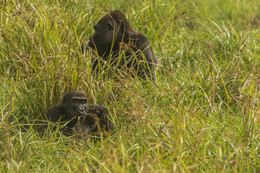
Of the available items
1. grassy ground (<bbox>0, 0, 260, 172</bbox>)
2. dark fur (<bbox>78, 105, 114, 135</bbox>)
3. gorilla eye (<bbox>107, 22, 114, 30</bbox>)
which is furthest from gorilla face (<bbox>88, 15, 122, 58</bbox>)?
dark fur (<bbox>78, 105, 114, 135</bbox>)

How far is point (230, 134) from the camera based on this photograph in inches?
168

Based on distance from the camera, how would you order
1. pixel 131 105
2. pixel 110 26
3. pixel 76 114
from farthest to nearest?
pixel 110 26 → pixel 131 105 → pixel 76 114

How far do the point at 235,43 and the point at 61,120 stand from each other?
8.33 ft

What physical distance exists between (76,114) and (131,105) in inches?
20.2

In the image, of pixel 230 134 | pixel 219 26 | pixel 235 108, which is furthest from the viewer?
pixel 219 26

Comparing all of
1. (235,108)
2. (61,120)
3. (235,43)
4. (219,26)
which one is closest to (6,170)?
(61,120)

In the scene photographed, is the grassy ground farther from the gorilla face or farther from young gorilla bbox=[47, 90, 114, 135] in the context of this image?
the gorilla face

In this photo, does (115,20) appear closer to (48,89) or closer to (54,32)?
(54,32)

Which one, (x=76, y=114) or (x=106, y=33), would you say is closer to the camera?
(x=76, y=114)

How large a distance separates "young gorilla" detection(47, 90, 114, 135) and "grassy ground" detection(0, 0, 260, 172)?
127mm

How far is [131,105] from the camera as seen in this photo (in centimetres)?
498

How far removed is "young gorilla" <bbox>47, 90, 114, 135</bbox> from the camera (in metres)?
4.72

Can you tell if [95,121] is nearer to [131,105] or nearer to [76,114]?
[76,114]

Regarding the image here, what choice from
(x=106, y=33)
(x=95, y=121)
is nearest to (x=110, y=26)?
(x=106, y=33)
